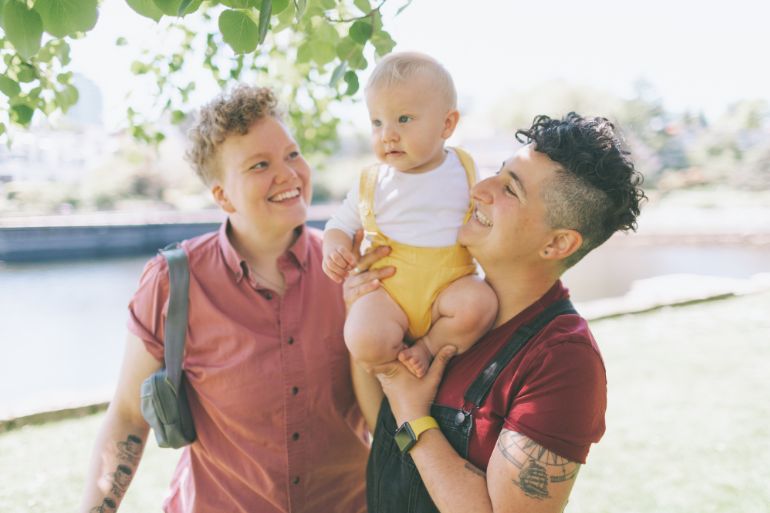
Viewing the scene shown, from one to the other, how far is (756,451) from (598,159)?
417cm

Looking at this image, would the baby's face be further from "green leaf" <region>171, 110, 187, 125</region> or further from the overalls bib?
"green leaf" <region>171, 110, 187, 125</region>

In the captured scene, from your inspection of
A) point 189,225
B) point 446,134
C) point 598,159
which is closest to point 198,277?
point 446,134

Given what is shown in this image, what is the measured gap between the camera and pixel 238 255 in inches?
85.6

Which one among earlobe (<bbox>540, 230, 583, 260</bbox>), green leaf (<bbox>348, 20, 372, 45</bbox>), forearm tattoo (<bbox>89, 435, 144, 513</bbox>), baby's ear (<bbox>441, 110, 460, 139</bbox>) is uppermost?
green leaf (<bbox>348, 20, 372, 45</bbox>)

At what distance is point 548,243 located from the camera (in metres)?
1.64

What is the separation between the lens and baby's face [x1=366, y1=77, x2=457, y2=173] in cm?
189

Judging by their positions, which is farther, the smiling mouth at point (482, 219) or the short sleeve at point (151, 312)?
the short sleeve at point (151, 312)

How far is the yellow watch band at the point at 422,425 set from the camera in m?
1.62

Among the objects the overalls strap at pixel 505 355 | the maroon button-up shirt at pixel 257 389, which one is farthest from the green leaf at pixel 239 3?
the overalls strap at pixel 505 355

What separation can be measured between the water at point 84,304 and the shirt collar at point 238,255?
13.1 feet

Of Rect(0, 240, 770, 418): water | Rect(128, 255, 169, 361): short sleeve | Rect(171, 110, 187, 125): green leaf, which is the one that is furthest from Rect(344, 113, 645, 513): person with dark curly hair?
Rect(0, 240, 770, 418): water

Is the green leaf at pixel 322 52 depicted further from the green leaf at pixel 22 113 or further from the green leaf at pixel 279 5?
the green leaf at pixel 22 113

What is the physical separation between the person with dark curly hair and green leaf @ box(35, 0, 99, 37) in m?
1.06

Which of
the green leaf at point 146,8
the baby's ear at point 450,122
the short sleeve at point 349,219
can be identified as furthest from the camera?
the short sleeve at point 349,219
